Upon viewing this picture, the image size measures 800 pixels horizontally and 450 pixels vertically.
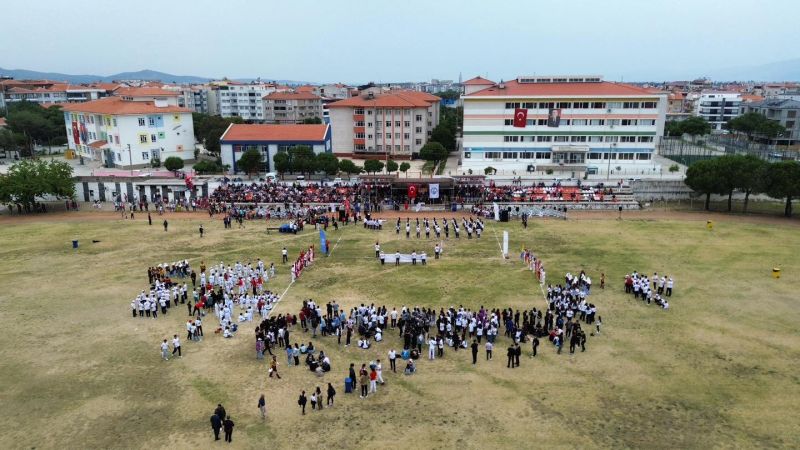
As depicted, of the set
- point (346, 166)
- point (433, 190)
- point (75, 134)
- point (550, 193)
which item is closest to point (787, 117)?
point (550, 193)

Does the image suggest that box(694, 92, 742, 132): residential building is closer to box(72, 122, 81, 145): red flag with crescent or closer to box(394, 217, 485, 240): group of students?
box(394, 217, 485, 240): group of students

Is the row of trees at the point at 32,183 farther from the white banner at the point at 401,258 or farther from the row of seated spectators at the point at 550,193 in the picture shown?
the row of seated spectators at the point at 550,193

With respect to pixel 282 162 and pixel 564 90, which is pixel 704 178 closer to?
pixel 564 90

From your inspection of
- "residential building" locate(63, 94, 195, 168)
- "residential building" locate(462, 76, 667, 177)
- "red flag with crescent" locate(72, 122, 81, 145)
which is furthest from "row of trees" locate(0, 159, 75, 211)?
"residential building" locate(462, 76, 667, 177)

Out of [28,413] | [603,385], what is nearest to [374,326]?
[603,385]

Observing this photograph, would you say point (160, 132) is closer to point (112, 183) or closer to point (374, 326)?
point (112, 183)

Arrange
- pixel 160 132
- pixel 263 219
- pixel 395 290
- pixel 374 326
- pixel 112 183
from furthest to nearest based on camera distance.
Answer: pixel 160 132 → pixel 112 183 → pixel 263 219 → pixel 395 290 → pixel 374 326
